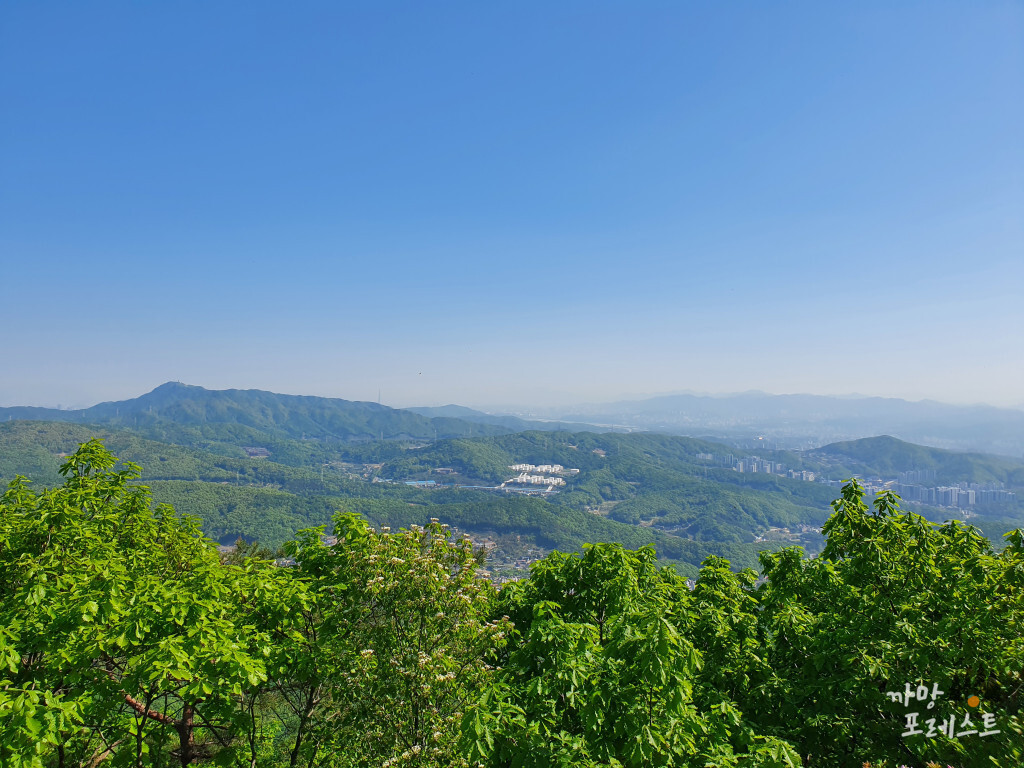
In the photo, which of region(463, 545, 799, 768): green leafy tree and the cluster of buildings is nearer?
region(463, 545, 799, 768): green leafy tree

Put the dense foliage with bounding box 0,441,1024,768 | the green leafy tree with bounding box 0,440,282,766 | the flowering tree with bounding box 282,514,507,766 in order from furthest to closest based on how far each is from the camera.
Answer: the flowering tree with bounding box 282,514,507,766 < the green leafy tree with bounding box 0,440,282,766 < the dense foliage with bounding box 0,441,1024,768

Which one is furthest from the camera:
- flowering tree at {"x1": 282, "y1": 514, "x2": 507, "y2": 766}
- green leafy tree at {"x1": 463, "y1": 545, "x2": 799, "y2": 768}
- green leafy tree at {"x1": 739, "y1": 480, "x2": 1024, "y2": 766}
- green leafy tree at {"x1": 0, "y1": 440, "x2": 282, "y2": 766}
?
flowering tree at {"x1": 282, "y1": 514, "x2": 507, "y2": 766}

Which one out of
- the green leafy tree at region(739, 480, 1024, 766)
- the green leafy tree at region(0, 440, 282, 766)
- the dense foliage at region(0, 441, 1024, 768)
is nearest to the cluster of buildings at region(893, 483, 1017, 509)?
the green leafy tree at region(739, 480, 1024, 766)

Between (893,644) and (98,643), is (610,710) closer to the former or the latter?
(893,644)

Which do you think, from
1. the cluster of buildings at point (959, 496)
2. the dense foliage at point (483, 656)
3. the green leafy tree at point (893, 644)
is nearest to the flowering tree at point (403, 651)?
the dense foliage at point (483, 656)

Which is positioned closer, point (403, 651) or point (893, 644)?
point (403, 651)

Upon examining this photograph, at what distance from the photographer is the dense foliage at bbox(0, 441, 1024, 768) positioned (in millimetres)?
4520

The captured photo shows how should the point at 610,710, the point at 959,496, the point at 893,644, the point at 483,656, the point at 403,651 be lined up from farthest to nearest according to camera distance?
the point at 959,496, the point at 483,656, the point at 893,644, the point at 403,651, the point at 610,710

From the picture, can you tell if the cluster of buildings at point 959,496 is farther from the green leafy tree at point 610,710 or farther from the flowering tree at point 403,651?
the flowering tree at point 403,651

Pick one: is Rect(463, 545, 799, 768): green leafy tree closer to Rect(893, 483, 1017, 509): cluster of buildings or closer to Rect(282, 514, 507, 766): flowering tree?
Rect(282, 514, 507, 766): flowering tree

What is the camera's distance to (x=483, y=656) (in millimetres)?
6508

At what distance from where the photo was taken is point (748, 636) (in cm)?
783

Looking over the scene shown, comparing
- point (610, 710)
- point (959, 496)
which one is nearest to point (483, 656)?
point (610, 710)

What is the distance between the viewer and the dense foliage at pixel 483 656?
452 centimetres
